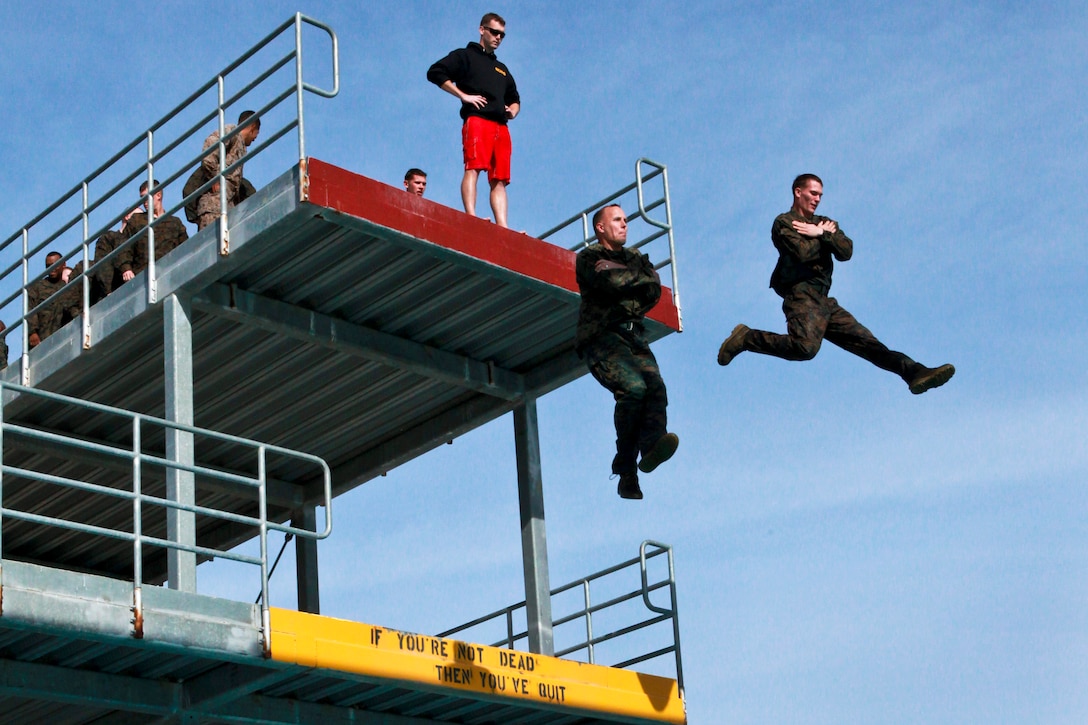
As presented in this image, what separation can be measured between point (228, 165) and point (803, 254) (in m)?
5.74

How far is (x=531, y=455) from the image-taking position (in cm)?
1939

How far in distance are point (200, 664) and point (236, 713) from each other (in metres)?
0.85

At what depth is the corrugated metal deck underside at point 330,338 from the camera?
52.8ft

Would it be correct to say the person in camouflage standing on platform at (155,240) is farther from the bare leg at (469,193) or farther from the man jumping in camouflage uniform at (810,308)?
the man jumping in camouflage uniform at (810,308)

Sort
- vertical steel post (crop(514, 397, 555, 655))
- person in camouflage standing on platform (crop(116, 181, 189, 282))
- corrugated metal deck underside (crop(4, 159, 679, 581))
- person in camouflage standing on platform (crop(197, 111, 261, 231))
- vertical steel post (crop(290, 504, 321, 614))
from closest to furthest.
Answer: corrugated metal deck underside (crop(4, 159, 679, 581))
person in camouflage standing on platform (crop(197, 111, 261, 231))
person in camouflage standing on platform (crop(116, 181, 189, 282))
vertical steel post (crop(514, 397, 555, 655))
vertical steel post (crop(290, 504, 321, 614))

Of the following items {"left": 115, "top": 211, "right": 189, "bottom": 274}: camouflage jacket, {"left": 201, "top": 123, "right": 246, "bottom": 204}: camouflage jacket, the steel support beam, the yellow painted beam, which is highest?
{"left": 201, "top": 123, "right": 246, "bottom": 204}: camouflage jacket

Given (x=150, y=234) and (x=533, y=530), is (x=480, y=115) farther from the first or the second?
(x=533, y=530)

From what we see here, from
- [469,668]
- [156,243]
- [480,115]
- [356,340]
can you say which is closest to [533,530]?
[356,340]

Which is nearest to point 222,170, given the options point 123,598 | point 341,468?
point 123,598

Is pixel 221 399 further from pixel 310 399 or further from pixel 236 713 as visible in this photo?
pixel 236 713

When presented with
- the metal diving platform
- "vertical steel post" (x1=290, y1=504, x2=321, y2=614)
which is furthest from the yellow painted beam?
"vertical steel post" (x1=290, y1=504, x2=321, y2=614)

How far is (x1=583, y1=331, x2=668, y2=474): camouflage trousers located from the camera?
1380 centimetres

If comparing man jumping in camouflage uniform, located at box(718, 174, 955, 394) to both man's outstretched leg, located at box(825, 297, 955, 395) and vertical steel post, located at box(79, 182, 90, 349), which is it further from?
vertical steel post, located at box(79, 182, 90, 349)

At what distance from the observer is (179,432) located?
631 inches
